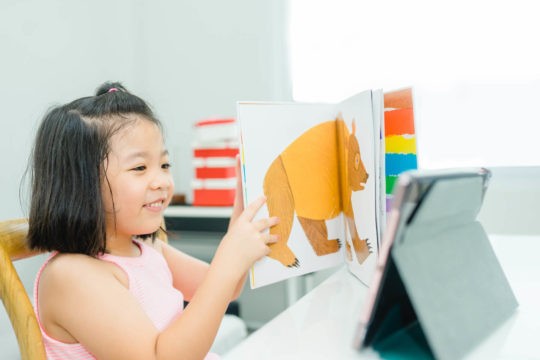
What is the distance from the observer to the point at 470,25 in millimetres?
1539

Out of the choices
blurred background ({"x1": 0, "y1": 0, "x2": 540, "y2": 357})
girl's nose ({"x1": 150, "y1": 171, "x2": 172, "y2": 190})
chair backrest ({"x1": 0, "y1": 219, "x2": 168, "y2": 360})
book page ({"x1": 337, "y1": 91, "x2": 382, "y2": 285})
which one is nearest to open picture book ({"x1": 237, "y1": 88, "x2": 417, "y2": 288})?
book page ({"x1": 337, "y1": 91, "x2": 382, "y2": 285})

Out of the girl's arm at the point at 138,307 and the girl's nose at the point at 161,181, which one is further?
the girl's nose at the point at 161,181

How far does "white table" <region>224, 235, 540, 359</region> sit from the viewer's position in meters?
0.46

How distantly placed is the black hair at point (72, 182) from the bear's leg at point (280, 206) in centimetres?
26

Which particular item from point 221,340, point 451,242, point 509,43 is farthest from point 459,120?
point 451,242

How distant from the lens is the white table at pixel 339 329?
46 centimetres

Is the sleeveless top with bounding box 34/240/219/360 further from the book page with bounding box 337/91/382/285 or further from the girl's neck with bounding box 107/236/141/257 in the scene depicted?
the book page with bounding box 337/91/382/285

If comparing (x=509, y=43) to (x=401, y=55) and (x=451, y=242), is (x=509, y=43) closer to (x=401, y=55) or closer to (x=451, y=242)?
(x=401, y=55)

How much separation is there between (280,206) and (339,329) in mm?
200

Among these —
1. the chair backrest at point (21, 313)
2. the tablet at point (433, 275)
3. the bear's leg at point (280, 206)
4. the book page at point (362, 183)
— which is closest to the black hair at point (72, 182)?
the chair backrest at point (21, 313)

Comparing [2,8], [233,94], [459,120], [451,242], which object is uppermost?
[2,8]

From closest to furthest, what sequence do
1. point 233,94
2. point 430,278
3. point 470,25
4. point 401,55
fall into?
point 430,278, point 470,25, point 401,55, point 233,94

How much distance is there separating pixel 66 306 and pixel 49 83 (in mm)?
1286

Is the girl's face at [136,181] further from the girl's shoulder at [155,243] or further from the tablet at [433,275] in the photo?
the tablet at [433,275]
